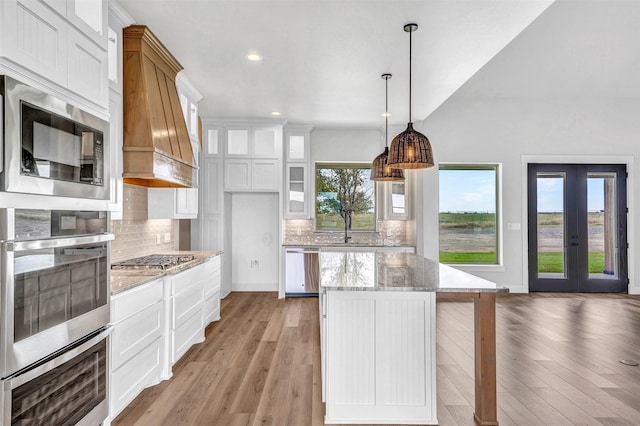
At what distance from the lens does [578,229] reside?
5801 millimetres

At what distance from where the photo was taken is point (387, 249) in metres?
5.52

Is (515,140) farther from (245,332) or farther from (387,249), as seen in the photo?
(245,332)

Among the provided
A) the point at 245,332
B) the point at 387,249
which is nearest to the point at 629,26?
the point at 387,249

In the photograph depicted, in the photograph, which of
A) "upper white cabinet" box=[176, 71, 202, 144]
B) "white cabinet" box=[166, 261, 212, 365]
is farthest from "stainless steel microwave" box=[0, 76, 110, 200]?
"upper white cabinet" box=[176, 71, 202, 144]

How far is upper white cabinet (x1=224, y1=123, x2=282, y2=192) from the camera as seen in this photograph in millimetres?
5523

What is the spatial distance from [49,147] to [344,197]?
197 inches

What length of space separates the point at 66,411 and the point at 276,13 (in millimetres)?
2747

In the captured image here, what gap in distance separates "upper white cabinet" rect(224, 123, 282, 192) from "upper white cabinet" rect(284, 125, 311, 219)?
0.29 metres

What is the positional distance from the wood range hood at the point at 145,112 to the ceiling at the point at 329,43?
0.15 m

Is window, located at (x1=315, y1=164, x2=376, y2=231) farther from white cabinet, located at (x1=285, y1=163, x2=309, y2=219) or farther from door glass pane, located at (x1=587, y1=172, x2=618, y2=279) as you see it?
door glass pane, located at (x1=587, y1=172, x2=618, y2=279)

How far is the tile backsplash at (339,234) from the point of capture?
239 inches

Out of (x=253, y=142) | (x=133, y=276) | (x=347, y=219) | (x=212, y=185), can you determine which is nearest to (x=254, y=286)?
(x=212, y=185)

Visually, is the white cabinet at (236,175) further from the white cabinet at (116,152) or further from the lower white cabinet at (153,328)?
the white cabinet at (116,152)

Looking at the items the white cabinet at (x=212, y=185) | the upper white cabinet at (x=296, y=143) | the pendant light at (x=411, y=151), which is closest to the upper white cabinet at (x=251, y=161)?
the white cabinet at (x=212, y=185)
